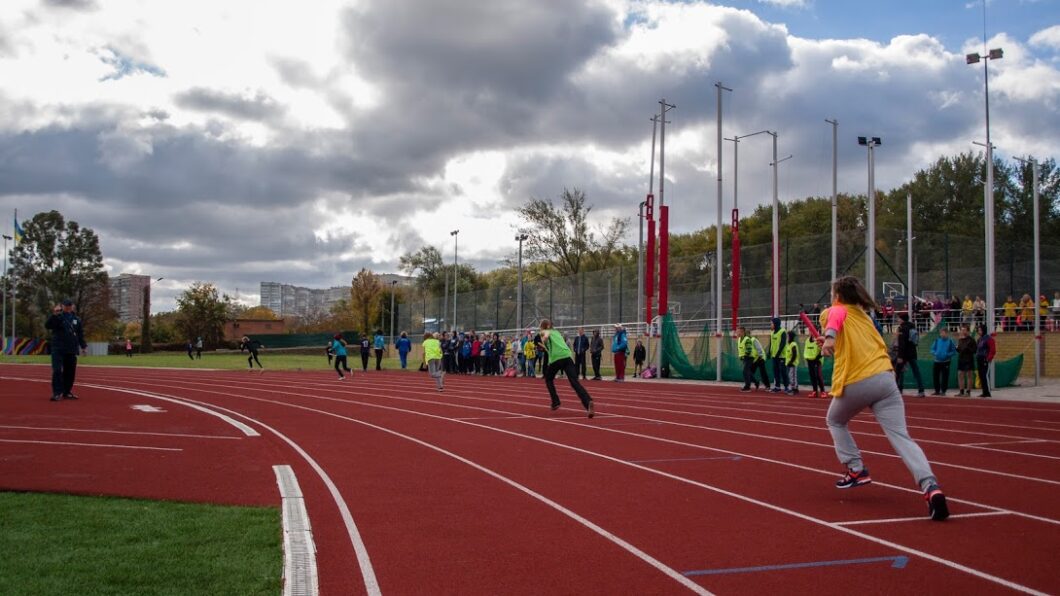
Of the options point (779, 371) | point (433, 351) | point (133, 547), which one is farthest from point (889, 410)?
point (433, 351)

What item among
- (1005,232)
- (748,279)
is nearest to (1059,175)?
(1005,232)

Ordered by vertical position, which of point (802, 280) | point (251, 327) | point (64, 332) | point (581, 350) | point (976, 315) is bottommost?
point (581, 350)

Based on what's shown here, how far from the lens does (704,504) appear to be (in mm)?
7195

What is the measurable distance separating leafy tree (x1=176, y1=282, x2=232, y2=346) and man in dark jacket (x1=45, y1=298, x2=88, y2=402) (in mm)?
83182

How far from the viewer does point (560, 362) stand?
48.5 feet

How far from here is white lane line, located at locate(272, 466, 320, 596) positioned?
15.7 feet

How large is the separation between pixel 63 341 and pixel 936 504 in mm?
14817

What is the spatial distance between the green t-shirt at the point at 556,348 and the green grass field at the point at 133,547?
849cm

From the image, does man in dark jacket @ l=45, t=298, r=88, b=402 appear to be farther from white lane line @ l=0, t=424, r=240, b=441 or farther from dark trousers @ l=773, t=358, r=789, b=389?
dark trousers @ l=773, t=358, r=789, b=389

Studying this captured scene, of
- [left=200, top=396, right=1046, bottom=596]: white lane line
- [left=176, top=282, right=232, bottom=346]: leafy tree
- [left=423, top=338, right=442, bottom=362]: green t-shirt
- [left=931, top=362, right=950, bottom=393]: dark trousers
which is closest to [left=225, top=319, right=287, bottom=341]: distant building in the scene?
[left=176, top=282, right=232, bottom=346]: leafy tree

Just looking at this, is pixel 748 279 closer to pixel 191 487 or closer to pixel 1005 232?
pixel 1005 232

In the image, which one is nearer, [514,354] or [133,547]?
[133,547]

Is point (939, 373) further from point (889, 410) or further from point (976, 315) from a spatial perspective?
point (889, 410)

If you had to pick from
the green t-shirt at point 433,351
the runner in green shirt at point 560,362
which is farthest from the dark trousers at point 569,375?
the green t-shirt at point 433,351
